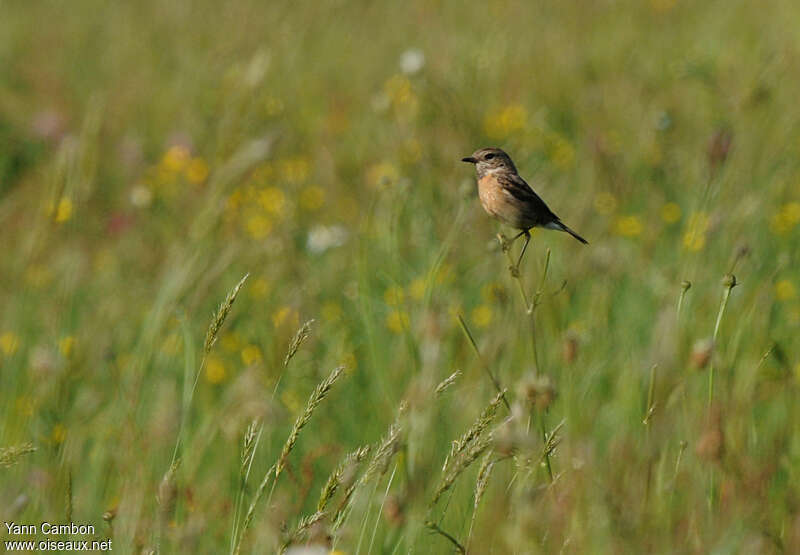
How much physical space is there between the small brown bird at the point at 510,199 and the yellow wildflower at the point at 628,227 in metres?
0.98

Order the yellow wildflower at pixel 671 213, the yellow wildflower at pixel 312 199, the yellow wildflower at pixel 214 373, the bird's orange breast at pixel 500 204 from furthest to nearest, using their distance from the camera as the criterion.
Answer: the yellow wildflower at pixel 312 199, the yellow wildflower at pixel 671 213, the yellow wildflower at pixel 214 373, the bird's orange breast at pixel 500 204

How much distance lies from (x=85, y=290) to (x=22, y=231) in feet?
3.03

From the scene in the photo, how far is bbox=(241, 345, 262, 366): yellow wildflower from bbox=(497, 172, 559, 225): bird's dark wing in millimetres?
1016

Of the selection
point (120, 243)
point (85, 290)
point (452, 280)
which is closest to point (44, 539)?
point (452, 280)

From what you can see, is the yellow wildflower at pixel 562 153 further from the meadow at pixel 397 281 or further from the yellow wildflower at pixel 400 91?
the yellow wildflower at pixel 400 91

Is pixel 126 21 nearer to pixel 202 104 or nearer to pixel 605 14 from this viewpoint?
pixel 202 104

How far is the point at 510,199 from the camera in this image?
3.31 m

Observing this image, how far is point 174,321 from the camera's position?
3.96m

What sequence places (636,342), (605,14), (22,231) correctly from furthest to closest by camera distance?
(605,14)
(22,231)
(636,342)

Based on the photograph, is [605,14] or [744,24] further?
[605,14]

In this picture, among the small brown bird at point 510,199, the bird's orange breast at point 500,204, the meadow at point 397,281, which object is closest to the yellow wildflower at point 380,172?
the meadow at point 397,281

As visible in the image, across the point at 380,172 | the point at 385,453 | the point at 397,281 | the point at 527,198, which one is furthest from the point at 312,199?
the point at 385,453

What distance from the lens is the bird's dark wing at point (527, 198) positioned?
337 centimetres

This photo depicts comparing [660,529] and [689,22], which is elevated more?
[660,529]
